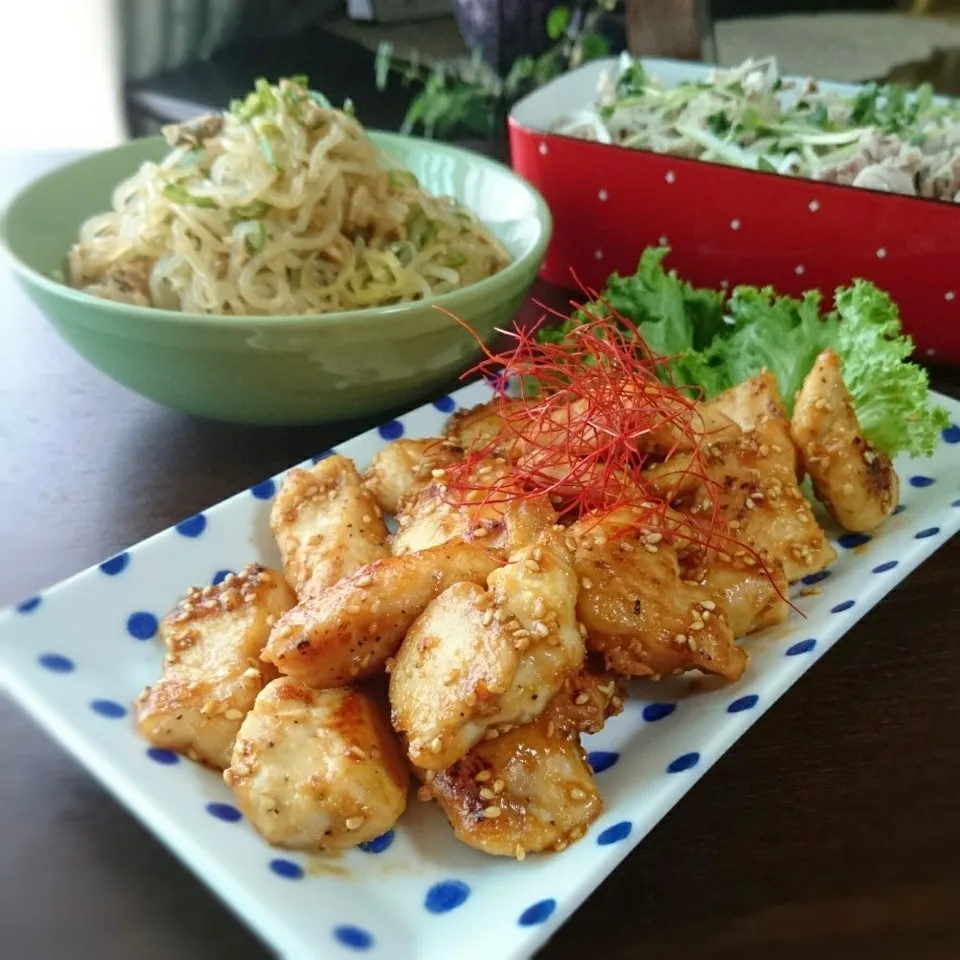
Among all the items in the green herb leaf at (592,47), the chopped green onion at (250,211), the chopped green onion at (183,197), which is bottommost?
the chopped green onion at (250,211)

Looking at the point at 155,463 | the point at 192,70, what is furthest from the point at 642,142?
the point at 192,70

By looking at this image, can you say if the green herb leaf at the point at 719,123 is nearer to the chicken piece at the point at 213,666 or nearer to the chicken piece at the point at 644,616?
the chicken piece at the point at 644,616

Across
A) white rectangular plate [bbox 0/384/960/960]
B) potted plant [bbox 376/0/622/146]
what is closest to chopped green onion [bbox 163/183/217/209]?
white rectangular plate [bbox 0/384/960/960]

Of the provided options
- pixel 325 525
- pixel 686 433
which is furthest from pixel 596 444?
pixel 325 525

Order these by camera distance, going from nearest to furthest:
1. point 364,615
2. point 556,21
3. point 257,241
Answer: point 364,615
point 257,241
point 556,21

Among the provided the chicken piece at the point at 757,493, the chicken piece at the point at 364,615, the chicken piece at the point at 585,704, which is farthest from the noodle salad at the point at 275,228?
the chicken piece at the point at 585,704

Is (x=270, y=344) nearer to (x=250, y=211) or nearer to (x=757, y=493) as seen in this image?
(x=250, y=211)

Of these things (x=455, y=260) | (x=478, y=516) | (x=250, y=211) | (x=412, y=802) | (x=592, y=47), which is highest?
(x=592, y=47)
